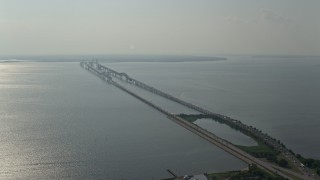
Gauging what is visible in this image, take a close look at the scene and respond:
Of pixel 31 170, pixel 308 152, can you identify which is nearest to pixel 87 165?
pixel 31 170

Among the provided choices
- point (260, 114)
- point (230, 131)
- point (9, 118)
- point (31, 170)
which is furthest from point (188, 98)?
point (31, 170)

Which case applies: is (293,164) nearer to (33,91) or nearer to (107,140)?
(107,140)

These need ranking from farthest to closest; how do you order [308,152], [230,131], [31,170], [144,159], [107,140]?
[230,131] → [107,140] → [308,152] → [144,159] → [31,170]

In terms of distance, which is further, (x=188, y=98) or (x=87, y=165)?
(x=188, y=98)

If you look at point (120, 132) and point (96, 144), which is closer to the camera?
point (96, 144)

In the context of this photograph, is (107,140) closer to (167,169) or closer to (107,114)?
(167,169)

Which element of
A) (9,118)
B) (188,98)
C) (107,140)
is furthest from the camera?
(188,98)

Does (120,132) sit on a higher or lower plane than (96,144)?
higher

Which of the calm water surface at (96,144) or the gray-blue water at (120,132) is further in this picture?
the gray-blue water at (120,132)

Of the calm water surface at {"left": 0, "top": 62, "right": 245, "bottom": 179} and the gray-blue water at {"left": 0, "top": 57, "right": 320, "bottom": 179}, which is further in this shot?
the gray-blue water at {"left": 0, "top": 57, "right": 320, "bottom": 179}
